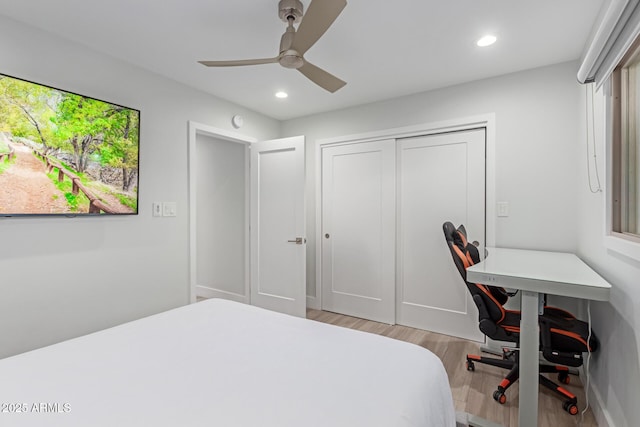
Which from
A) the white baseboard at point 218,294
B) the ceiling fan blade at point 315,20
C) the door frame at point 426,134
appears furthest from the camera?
the white baseboard at point 218,294

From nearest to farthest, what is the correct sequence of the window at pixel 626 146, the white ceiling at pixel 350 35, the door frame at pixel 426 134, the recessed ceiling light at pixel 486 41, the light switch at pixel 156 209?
the window at pixel 626 146
the white ceiling at pixel 350 35
the recessed ceiling light at pixel 486 41
the light switch at pixel 156 209
the door frame at pixel 426 134

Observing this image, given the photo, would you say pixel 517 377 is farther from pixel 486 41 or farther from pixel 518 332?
pixel 486 41

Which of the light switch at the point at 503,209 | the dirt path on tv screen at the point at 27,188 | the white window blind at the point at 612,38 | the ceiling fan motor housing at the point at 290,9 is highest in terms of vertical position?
the ceiling fan motor housing at the point at 290,9

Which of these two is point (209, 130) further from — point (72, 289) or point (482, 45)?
point (482, 45)

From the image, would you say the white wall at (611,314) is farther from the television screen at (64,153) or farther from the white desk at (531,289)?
the television screen at (64,153)

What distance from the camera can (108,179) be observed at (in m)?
2.24

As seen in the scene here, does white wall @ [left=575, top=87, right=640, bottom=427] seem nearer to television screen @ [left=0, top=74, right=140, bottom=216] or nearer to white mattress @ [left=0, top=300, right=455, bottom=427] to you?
white mattress @ [left=0, top=300, right=455, bottom=427]

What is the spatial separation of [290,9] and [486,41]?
1.39 m

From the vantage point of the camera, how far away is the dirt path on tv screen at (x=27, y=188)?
1.77m

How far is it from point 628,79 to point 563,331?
1372 millimetres

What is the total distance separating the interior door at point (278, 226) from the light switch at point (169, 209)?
984 millimetres

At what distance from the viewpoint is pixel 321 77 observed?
1880mm

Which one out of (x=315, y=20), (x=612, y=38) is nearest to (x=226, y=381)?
(x=315, y=20)

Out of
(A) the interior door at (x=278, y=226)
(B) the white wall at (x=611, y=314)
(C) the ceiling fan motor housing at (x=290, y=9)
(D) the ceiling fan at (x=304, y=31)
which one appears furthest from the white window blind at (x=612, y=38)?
(A) the interior door at (x=278, y=226)
